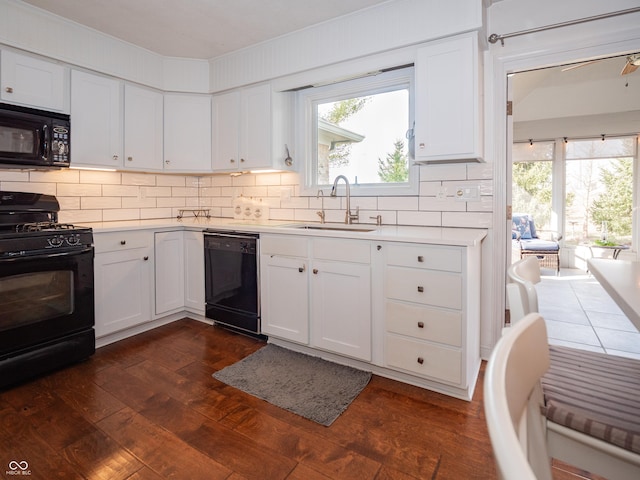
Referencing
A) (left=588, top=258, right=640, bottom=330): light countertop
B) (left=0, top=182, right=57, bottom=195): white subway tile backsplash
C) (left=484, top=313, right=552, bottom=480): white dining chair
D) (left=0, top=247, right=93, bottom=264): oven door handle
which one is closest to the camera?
(left=484, top=313, right=552, bottom=480): white dining chair

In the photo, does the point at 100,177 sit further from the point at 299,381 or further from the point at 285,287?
the point at 299,381

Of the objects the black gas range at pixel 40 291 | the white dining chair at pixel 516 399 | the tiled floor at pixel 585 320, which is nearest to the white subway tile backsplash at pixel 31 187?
the black gas range at pixel 40 291

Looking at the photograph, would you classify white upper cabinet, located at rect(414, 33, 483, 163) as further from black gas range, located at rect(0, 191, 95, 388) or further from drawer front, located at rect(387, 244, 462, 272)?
black gas range, located at rect(0, 191, 95, 388)

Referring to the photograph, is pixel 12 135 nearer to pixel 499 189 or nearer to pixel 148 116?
pixel 148 116

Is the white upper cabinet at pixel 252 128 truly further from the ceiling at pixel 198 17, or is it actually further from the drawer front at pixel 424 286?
the drawer front at pixel 424 286

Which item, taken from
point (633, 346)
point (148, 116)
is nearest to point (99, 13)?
point (148, 116)

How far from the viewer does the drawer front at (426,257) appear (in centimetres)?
198

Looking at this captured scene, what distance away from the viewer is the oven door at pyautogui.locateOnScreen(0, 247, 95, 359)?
2.16m

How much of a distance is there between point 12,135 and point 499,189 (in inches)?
131

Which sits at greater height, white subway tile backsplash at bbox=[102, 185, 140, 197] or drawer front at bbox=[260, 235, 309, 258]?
white subway tile backsplash at bbox=[102, 185, 140, 197]

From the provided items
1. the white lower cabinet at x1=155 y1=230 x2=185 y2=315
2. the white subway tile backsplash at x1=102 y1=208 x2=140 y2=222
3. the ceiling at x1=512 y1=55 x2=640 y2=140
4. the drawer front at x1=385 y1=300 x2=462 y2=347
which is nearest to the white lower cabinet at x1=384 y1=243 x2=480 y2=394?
the drawer front at x1=385 y1=300 x2=462 y2=347

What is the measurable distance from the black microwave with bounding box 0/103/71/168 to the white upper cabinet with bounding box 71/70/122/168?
10 centimetres

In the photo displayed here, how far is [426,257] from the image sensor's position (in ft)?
6.75

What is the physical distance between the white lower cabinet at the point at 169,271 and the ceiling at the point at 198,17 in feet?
5.44
